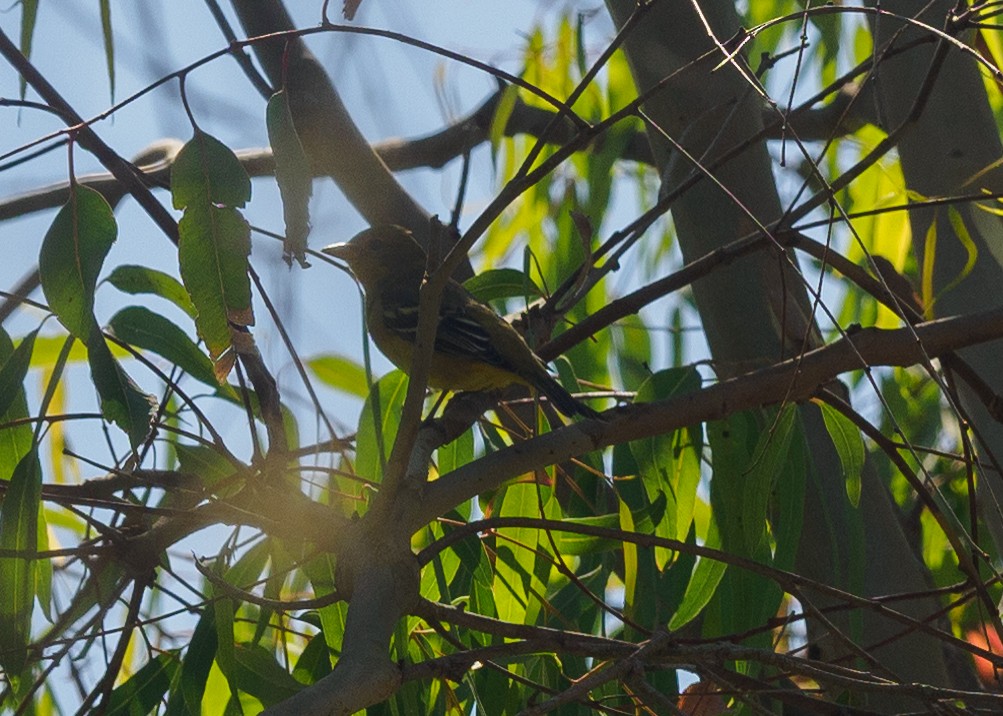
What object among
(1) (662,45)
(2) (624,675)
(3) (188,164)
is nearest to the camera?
(2) (624,675)

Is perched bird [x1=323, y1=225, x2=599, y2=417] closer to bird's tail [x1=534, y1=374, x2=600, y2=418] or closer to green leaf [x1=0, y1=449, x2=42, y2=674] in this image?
bird's tail [x1=534, y1=374, x2=600, y2=418]

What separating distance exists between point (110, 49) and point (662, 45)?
1207 mm

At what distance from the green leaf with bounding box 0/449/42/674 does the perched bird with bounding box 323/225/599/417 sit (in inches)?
32.6

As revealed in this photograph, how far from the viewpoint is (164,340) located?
6.68 ft

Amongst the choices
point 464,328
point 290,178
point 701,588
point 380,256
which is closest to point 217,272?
point 290,178

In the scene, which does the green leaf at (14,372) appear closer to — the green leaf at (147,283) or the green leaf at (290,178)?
the green leaf at (147,283)

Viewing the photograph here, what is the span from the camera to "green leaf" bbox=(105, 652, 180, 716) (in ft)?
6.88

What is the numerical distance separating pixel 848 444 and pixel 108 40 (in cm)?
149

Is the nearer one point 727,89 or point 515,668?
point 515,668

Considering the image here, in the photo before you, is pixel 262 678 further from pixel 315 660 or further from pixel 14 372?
pixel 14 372

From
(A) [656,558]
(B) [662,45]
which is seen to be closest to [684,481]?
(A) [656,558]

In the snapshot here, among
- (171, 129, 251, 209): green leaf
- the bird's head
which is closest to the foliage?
(171, 129, 251, 209): green leaf

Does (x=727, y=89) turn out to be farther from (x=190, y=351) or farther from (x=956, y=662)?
(x=956, y=662)

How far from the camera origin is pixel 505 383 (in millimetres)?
3125
